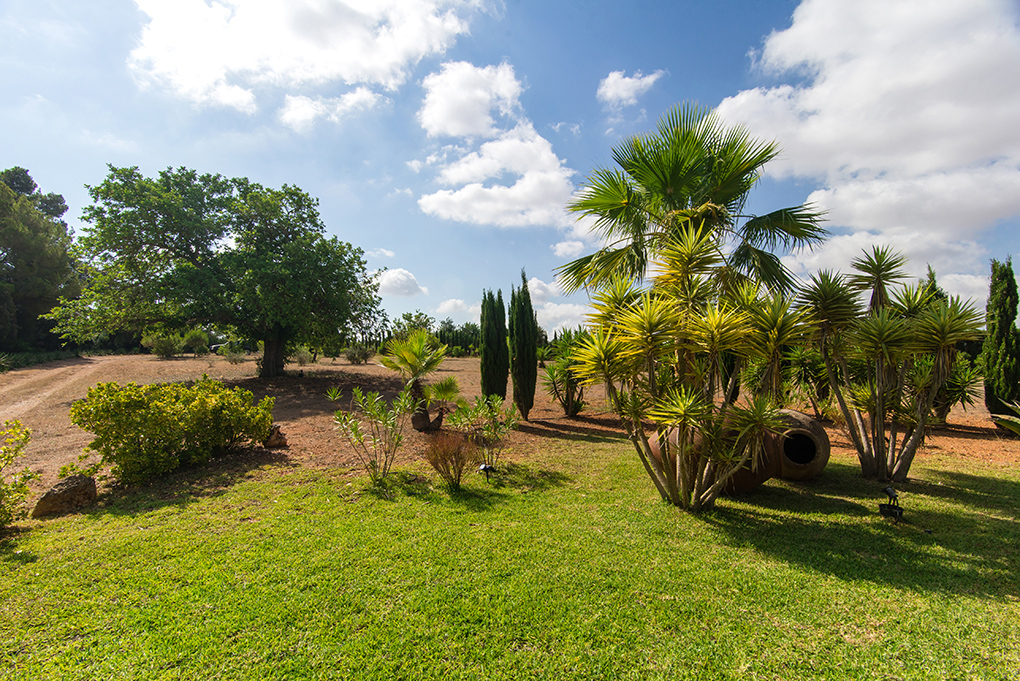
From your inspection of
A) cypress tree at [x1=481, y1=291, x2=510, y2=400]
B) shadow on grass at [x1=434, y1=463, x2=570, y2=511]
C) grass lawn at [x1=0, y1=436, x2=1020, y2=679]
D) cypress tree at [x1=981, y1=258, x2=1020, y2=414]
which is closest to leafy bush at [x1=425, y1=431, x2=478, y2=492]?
shadow on grass at [x1=434, y1=463, x2=570, y2=511]

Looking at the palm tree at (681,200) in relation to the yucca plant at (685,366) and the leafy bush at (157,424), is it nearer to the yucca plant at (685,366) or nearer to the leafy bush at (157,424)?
the yucca plant at (685,366)

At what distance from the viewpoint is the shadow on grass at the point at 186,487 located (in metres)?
4.81

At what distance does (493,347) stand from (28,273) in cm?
2986

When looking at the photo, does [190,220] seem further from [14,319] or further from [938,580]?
[938,580]

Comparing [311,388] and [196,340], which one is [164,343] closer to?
[196,340]

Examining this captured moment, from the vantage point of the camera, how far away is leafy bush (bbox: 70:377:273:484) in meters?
5.30

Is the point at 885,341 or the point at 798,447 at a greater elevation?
the point at 885,341

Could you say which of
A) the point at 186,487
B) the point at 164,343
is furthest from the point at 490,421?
the point at 164,343

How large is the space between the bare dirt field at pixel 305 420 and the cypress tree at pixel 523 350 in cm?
72

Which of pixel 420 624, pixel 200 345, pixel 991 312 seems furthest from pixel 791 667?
pixel 200 345

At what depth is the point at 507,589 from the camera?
127 inches

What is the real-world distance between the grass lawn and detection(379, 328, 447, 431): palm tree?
156 inches

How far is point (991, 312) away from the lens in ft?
36.1

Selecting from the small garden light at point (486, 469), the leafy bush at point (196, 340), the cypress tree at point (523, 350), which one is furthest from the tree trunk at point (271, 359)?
the leafy bush at point (196, 340)
